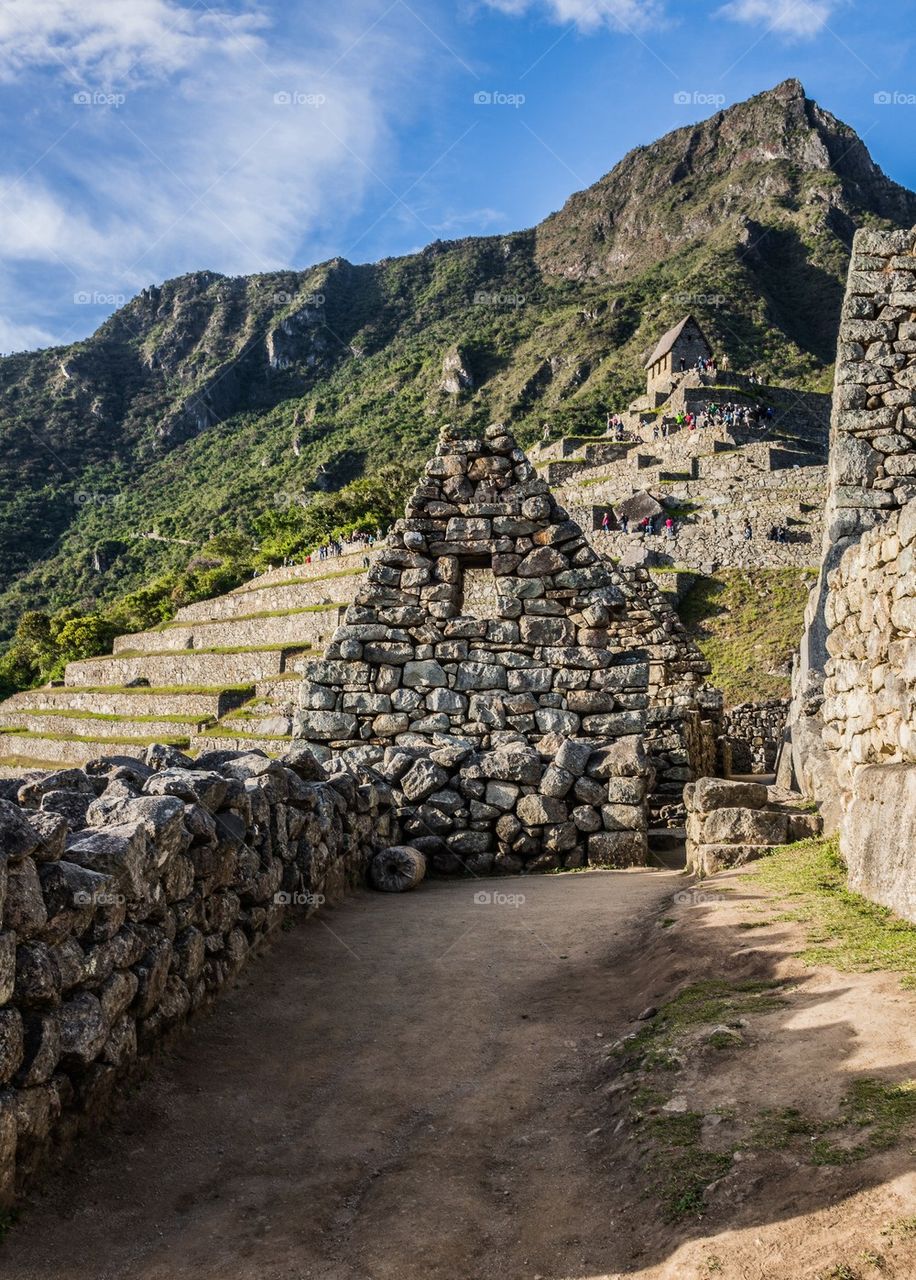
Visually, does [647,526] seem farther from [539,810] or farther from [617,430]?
[539,810]

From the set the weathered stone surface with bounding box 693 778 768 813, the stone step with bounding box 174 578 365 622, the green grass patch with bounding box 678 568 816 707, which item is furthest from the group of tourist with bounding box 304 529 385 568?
the weathered stone surface with bounding box 693 778 768 813

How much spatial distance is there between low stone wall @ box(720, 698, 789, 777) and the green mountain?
42987 mm

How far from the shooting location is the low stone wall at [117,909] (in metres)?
2.94

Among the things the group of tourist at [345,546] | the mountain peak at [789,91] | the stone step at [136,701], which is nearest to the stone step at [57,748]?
the stone step at [136,701]

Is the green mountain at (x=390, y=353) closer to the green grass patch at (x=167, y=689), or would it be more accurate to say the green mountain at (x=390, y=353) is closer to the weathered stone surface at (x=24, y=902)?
the green grass patch at (x=167, y=689)

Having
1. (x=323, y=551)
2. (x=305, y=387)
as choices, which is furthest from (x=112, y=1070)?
(x=305, y=387)

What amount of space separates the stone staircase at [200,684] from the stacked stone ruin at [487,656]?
55.2 feet

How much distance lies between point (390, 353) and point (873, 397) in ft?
493

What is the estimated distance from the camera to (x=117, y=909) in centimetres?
346

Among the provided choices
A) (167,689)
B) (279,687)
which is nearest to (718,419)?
(279,687)

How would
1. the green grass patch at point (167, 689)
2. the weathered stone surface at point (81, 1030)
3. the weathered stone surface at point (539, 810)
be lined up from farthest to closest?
the green grass patch at point (167, 689) < the weathered stone surface at point (539, 810) < the weathered stone surface at point (81, 1030)

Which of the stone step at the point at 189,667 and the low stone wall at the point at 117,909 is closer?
the low stone wall at the point at 117,909

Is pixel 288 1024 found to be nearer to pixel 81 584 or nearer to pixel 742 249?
pixel 81 584

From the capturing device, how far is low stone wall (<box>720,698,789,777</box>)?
782 inches
